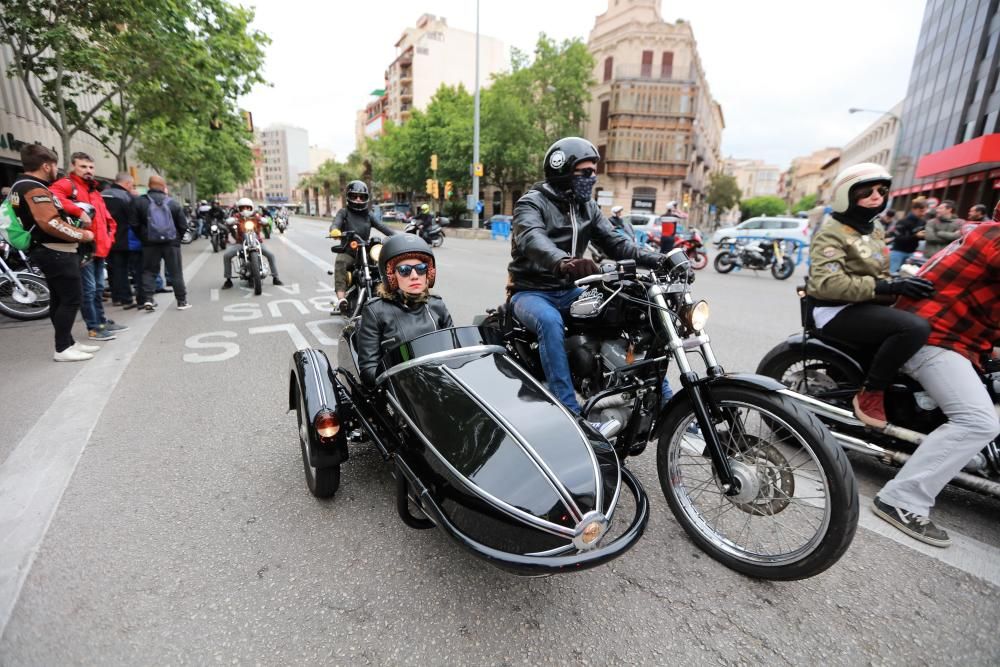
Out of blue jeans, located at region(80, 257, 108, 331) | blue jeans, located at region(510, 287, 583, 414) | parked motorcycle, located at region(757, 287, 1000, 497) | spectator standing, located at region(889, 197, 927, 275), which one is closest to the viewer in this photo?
parked motorcycle, located at region(757, 287, 1000, 497)

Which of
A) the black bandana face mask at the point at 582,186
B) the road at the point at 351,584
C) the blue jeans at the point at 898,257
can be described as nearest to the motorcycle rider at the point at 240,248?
the road at the point at 351,584

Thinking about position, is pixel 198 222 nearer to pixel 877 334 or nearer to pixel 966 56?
pixel 877 334

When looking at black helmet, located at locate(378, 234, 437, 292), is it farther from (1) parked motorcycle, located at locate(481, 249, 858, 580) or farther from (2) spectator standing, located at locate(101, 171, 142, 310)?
(2) spectator standing, located at locate(101, 171, 142, 310)

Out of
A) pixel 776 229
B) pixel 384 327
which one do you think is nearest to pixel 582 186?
pixel 384 327

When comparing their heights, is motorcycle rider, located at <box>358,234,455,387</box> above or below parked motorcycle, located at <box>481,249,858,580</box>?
above

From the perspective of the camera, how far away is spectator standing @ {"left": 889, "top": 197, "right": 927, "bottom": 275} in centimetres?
991

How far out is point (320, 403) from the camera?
2.39 m

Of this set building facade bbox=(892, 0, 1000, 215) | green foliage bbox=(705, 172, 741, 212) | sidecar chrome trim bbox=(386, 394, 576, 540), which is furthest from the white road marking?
green foliage bbox=(705, 172, 741, 212)

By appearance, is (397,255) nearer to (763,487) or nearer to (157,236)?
(763,487)

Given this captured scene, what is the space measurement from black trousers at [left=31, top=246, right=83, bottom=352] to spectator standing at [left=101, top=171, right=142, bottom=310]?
211 cm

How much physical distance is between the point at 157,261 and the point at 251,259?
148 centimetres

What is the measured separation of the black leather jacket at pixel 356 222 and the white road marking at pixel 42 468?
10.0ft

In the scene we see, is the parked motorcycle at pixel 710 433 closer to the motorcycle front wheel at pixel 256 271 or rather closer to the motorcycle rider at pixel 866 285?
the motorcycle rider at pixel 866 285

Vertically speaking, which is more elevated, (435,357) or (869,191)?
(869,191)
